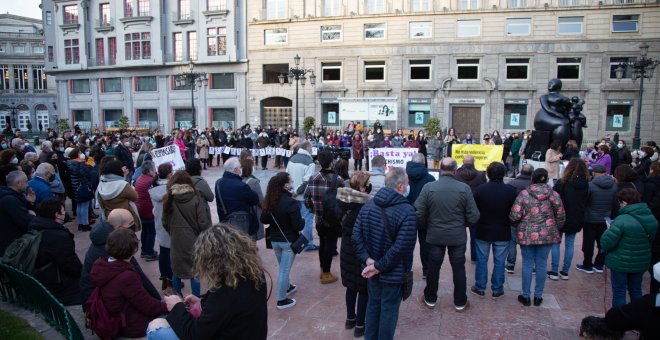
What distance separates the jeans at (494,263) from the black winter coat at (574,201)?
135 cm

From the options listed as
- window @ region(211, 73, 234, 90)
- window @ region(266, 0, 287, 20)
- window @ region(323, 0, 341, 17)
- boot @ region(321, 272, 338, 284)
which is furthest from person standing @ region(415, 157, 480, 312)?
window @ region(211, 73, 234, 90)

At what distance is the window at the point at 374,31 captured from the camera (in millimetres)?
33750

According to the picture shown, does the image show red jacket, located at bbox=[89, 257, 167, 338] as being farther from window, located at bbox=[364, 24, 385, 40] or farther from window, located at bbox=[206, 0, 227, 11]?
window, located at bbox=[206, 0, 227, 11]

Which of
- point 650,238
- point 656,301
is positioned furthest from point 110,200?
point 650,238

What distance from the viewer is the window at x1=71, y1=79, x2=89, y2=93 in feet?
146

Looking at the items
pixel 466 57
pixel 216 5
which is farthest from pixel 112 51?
pixel 466 57

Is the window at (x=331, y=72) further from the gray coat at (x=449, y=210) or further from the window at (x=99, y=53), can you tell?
the gray coat at (x=449, y=210)

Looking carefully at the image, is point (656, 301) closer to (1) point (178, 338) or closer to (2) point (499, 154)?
(1) point (178, 338)

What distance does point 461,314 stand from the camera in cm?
586

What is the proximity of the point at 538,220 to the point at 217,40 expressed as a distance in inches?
1447

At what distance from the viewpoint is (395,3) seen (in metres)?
33.2

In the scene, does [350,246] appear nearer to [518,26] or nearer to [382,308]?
[382,308]

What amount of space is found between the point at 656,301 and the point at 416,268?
4224 millimetres

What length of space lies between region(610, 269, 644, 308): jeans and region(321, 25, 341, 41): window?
31.5m
